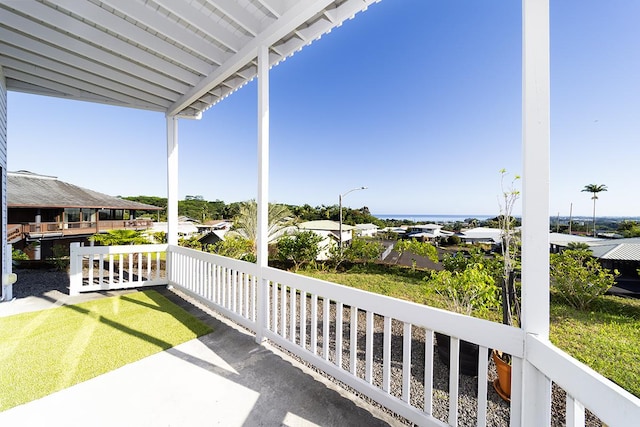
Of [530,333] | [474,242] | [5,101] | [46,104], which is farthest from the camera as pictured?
[46,104]

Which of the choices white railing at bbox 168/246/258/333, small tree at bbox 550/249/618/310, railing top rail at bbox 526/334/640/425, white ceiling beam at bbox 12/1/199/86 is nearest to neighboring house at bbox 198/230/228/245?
white railing at bbox 168/246/258/333

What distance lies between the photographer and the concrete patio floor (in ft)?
5.04

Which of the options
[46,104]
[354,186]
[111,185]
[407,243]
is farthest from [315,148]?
[111,185]

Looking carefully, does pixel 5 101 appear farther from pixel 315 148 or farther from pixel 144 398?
pixel 315 148

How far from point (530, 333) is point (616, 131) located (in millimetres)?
1447

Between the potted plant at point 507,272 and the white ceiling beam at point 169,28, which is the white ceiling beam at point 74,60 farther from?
the potted plant at point 507,272

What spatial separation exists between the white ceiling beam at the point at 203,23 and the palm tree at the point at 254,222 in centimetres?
433

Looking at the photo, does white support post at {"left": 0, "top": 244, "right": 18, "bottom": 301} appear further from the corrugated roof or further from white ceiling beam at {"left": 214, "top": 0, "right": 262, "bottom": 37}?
the corrugated roof

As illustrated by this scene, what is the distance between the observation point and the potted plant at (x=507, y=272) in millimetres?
1668

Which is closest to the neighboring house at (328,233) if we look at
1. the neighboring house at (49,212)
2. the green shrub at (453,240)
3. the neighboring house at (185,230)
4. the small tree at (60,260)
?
the green shrub at (453,240)

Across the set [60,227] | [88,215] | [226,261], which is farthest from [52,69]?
[88,215]

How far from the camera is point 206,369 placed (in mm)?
2047

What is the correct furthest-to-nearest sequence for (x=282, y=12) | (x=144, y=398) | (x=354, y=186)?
(x=354, y=186), (x=282, y=12), (x=144, y=398)

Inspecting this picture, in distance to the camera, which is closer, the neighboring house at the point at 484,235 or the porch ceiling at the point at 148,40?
the neighboring house at the point at 484,235
